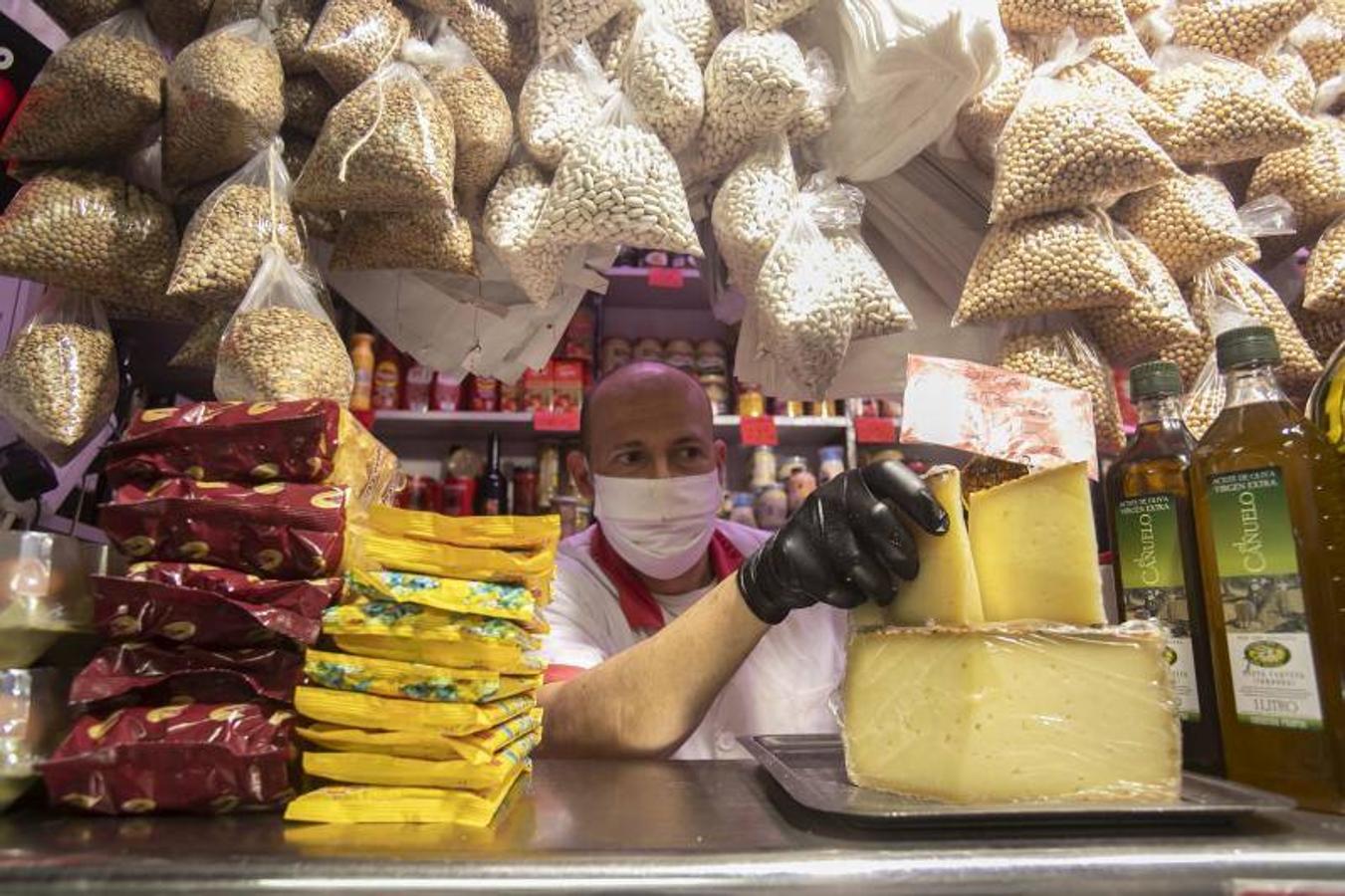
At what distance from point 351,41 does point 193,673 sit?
83 centimetres

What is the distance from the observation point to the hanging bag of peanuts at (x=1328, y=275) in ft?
4.33

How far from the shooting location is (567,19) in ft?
3.76

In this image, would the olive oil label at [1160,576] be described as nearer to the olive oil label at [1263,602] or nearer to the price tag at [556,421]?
the olive oil label at [1263,602]

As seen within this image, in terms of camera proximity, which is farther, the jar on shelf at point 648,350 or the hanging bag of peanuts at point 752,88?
the jar on shelf at point 648,350

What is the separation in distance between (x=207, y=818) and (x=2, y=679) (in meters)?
0.23

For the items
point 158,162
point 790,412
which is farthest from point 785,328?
point 790,412

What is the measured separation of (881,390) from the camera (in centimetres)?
152

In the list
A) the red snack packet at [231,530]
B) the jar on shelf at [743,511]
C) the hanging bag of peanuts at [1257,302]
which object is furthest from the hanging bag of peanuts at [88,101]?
the jar on shelf at [743,511]

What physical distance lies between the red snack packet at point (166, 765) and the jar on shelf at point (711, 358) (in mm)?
2692

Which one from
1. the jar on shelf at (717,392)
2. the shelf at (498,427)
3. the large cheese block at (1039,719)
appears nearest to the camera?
the large cheese block at (1039,719)

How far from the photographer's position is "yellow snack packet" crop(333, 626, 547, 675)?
796mm

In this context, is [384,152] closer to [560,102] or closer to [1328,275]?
[560,102]

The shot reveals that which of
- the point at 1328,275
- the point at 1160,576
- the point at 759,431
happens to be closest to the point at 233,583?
the point at 1160,576

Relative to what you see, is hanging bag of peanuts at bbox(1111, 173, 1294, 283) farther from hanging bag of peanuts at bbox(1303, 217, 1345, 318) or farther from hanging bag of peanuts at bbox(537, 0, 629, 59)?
hanging bag of peanuts at bbox(537, 0, 629, 59)
